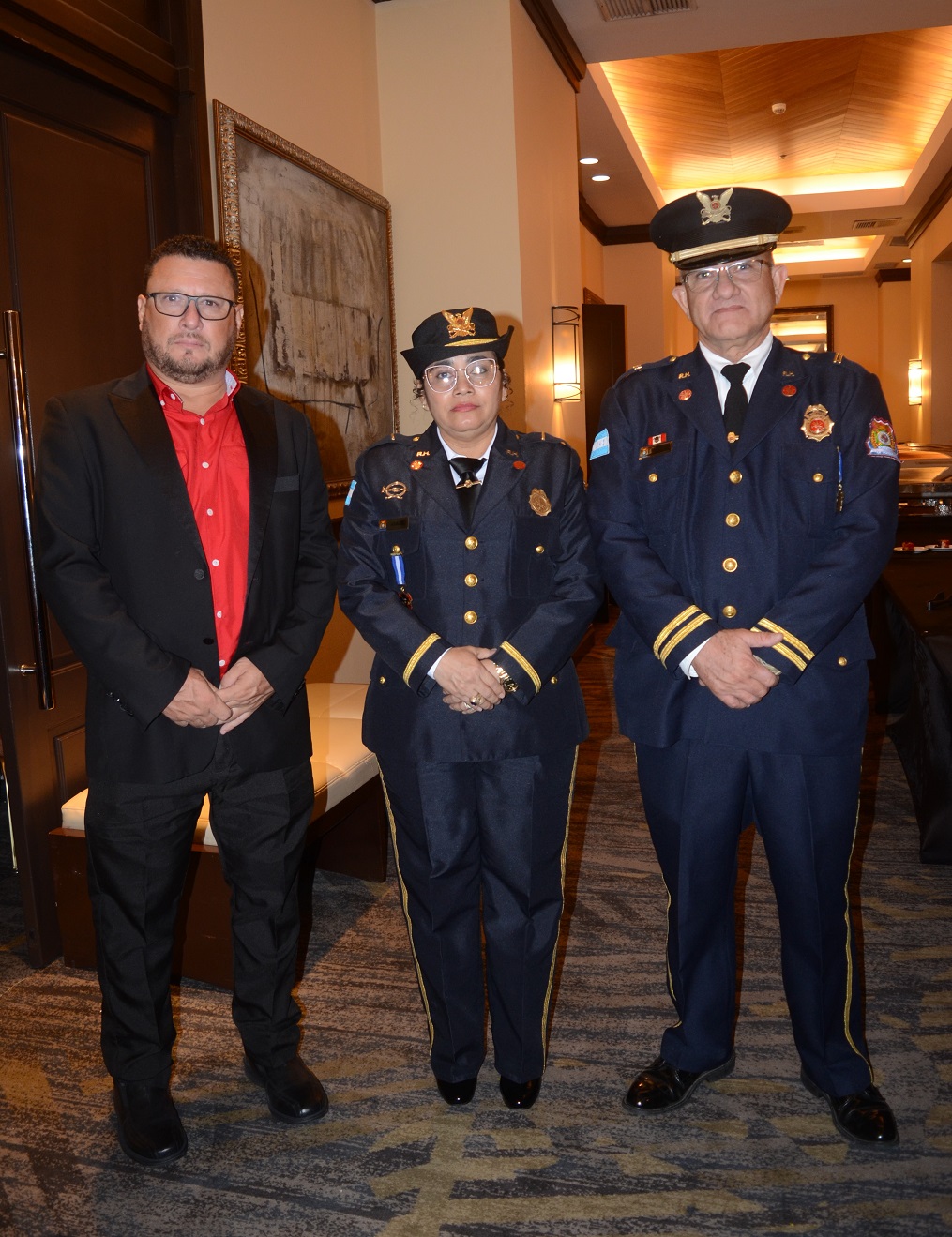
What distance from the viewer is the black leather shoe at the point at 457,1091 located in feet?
7.23

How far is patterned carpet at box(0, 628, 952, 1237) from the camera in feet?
6.18

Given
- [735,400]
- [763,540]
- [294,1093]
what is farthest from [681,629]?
[294,1093]

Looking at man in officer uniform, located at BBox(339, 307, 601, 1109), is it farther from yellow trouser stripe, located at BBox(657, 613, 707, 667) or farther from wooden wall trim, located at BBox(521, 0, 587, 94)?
wooden wall trim, located at BBox(521, 0, 587, 94)

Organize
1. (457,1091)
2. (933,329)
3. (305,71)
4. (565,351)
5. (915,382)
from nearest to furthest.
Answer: (457,1091)
(305,71)
(565,351)
(933,329)
(915,382)

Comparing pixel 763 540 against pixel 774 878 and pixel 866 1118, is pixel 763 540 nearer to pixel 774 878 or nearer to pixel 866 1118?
pixel 774 878

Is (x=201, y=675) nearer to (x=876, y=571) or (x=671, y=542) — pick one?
(x=671, y=542)

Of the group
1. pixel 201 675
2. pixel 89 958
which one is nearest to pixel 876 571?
Answer: pixel 201 675

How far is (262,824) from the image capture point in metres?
2.15

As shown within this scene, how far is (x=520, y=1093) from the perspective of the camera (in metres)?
2.18

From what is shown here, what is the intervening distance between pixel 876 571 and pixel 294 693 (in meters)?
1.16

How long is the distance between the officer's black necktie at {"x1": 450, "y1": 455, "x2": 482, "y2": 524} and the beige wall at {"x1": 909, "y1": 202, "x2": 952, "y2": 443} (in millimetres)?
10785

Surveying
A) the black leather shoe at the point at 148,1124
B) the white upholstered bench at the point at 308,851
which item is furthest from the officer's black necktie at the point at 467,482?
the black leather shoe at the point at 148,1124

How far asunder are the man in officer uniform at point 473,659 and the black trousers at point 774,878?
0.23 metres

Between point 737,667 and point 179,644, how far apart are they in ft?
3.44
